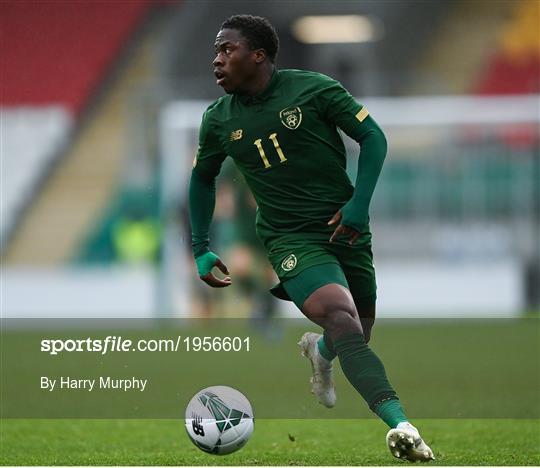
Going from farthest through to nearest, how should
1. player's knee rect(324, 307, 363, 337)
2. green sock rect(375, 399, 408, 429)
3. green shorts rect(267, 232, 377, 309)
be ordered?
green shorts rect(267, 232, 377, 309) < player's knee rect(324, 307, 363, 337) < green sock rect(375, 399, 408, 429)

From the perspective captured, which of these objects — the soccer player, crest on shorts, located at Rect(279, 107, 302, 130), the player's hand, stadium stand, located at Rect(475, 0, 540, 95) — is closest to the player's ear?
the soccer player

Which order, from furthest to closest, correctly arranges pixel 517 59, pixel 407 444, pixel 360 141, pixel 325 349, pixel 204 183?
pixel 517 59 → pixel 325 349 → pixel 204 183 → pixel 360 141 → pixel 407 444

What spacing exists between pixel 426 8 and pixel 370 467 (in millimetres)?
19465

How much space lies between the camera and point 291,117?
19.1ft

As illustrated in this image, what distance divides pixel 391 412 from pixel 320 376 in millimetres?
1160

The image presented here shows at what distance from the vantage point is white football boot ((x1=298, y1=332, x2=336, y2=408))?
255 inches

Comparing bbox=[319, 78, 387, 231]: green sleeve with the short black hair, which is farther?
the short black hair

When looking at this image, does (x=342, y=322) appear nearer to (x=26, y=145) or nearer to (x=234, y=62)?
(x=234, y=62)

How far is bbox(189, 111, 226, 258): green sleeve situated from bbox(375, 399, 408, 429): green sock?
1.39 m

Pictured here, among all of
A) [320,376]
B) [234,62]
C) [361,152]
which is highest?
[234,62]

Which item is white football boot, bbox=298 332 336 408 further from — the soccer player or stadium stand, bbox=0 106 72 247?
stadium stand, bbox=0 106 72 247

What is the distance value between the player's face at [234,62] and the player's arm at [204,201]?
1.16 feet

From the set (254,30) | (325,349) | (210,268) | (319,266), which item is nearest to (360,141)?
(319,266)

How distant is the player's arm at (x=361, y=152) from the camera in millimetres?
5629
